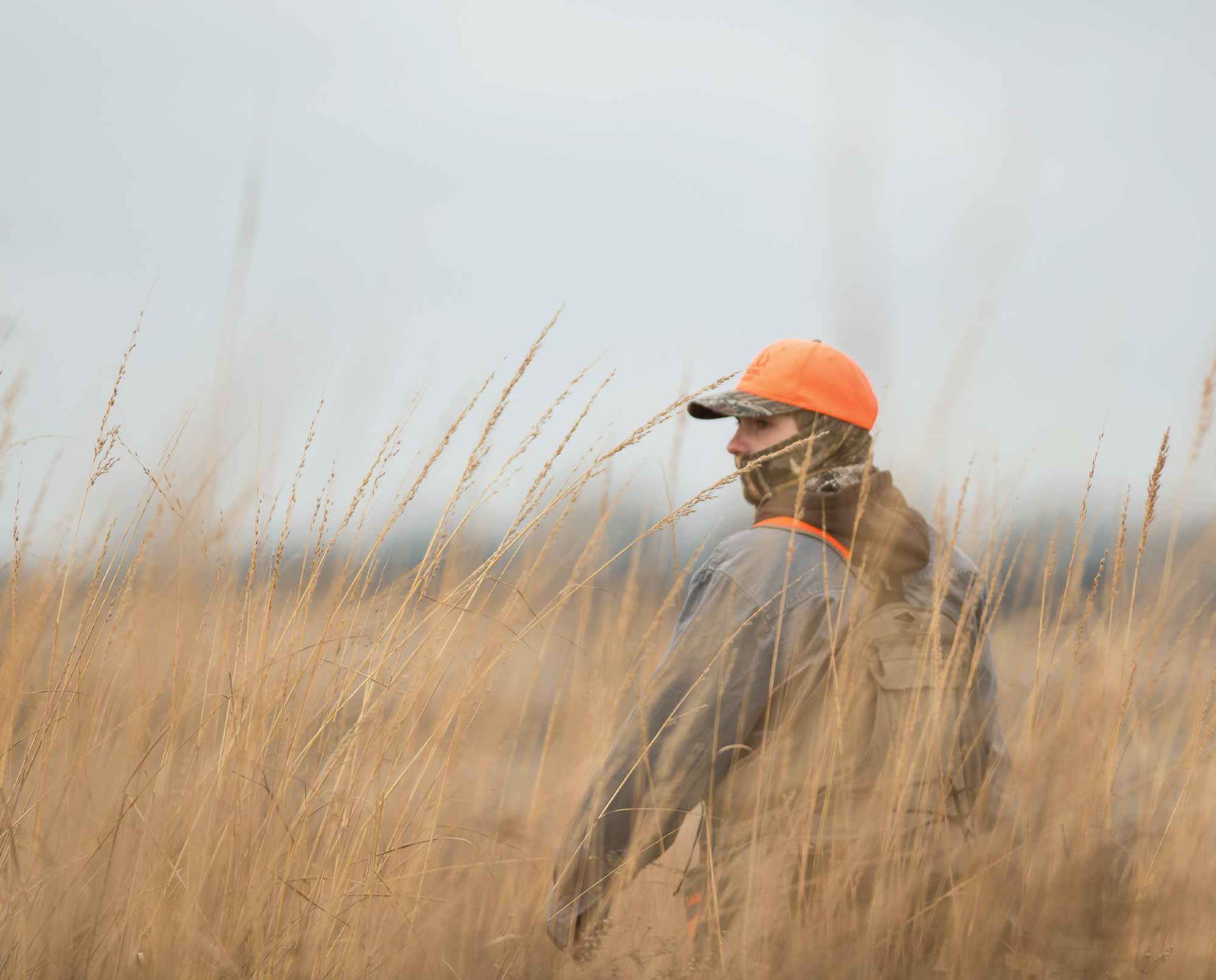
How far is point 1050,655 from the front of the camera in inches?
67.1

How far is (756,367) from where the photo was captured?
6.73 feet

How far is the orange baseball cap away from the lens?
1940 millimetres

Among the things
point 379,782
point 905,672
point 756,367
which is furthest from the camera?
point 756,367

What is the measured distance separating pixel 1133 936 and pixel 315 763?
1.19m

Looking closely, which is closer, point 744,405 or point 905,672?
point 905,672

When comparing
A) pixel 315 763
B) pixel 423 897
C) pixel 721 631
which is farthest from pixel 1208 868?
pixel 315 763

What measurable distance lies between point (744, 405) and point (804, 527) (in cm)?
30

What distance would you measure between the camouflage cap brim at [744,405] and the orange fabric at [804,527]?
249 mm

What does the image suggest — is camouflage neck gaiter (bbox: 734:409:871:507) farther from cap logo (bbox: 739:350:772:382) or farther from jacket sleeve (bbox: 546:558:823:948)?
jacket sleeve (bbox: 546:558:823:948)

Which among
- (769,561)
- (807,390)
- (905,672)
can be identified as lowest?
(905,672)

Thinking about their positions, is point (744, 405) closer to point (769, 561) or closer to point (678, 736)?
point (769, 561)

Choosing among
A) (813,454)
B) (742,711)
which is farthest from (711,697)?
(813,454)

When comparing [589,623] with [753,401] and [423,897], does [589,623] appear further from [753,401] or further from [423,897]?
[423,897]

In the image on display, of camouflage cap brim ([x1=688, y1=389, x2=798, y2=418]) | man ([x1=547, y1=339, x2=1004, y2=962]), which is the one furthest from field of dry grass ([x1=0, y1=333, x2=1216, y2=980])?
camouflage cap brim ([x1=688, y1=389, x2=798, y2=418])
